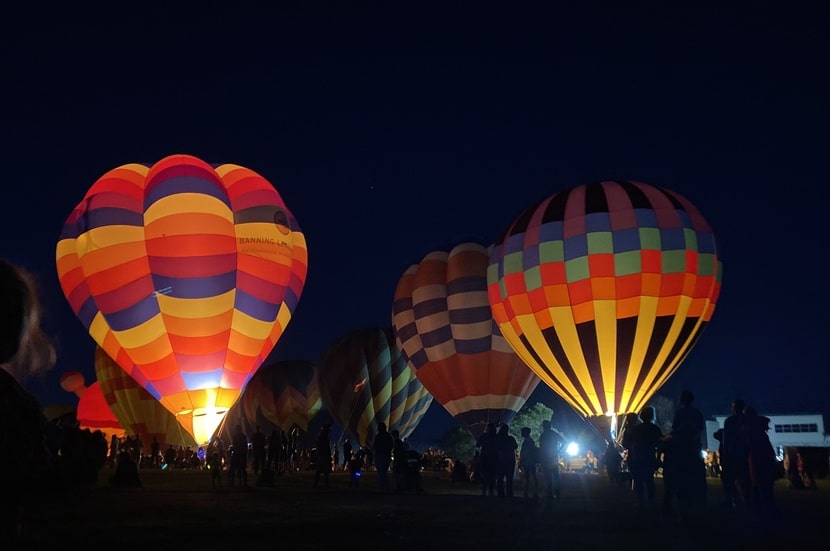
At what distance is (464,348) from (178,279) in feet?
35.5

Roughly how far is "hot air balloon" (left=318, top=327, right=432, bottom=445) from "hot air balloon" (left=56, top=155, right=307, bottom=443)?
15.1 metres

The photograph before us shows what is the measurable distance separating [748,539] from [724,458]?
495 centimetres

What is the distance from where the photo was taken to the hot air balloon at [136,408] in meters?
42.7

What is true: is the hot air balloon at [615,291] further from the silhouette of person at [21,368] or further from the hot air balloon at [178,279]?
the silhouette of person at [21,368]

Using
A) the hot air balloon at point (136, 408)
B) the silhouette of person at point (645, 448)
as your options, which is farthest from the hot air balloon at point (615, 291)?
the hot air balloon at point (136, 408)

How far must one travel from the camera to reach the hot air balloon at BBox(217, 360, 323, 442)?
50406 millimetres

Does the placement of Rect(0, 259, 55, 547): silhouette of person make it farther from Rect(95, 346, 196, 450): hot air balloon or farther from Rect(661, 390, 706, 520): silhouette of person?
Rect(95, 346, 196, 450): hot air balloon

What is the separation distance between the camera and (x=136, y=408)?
42.8 metres

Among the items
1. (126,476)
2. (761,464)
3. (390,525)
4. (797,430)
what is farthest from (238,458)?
(797,430)

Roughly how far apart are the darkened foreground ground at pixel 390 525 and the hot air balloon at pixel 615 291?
10.4 meters

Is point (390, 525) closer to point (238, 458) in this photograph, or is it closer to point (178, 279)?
point (238, 458)

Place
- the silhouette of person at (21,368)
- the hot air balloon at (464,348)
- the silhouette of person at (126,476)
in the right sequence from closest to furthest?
the silhouette of person at (21,368) → the silhouette of person at (126,476) → the hot air balloon at (464,348)

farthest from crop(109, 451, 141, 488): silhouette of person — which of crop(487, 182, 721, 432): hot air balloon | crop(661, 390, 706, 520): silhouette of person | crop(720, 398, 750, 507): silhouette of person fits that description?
crop(487, 182, 721, 432): hot air balloon

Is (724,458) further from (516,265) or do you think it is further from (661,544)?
(516,265)
